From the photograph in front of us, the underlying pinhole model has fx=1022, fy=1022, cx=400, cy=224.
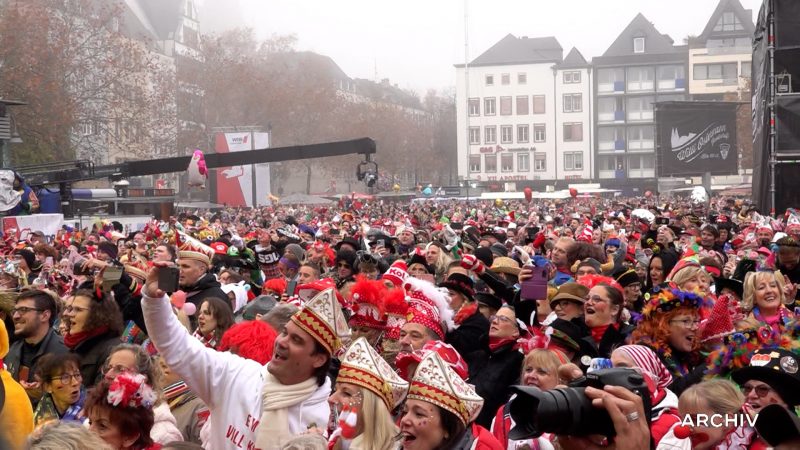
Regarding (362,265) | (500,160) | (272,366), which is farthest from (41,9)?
(500,160)

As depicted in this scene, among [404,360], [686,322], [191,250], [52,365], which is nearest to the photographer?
[404,360]

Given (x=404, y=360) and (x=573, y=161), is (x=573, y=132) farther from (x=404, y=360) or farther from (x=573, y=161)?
(x=404, y=360)

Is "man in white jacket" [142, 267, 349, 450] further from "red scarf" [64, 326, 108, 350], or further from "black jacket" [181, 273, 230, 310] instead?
"black jacket" [181, 273, 230, 310]

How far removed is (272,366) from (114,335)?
256cm

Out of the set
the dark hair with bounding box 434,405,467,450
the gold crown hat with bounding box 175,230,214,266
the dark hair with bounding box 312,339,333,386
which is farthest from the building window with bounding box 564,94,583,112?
the dark hair with bounding box 434,405,467,450

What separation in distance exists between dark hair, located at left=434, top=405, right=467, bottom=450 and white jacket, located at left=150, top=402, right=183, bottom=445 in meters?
1.32

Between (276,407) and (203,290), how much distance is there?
3.48m

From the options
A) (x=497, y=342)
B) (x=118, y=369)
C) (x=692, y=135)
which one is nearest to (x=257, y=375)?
(x=118, y=369)

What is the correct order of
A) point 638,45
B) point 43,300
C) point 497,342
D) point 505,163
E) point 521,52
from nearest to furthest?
point 497,342, point 43,300, point 638,45, point 505,163, point 521,52

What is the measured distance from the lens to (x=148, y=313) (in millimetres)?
4590

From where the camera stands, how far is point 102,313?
22.2 ft

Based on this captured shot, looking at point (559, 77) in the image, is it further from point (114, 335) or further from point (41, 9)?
point (114, 335)

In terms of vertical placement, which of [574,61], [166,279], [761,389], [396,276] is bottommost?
[761,389]

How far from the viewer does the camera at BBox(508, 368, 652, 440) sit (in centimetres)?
261
